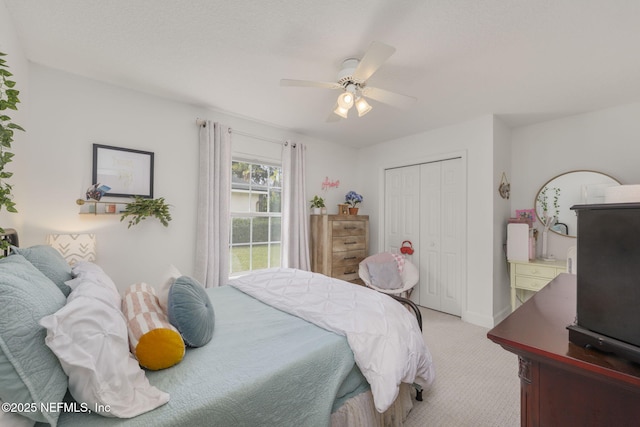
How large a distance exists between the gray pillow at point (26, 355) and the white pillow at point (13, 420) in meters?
0.02

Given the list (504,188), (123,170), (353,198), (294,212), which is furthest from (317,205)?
(504,188)

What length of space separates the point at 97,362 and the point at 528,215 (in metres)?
4.28

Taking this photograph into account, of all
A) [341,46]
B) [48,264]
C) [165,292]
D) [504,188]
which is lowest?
[165,292]

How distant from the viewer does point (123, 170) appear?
2.60 m

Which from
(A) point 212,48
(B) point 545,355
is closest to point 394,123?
(A) point 212,48

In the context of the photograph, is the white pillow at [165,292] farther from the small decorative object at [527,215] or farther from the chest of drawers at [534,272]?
the small decorative object at [527,215]

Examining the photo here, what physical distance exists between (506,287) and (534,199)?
3.88 feet

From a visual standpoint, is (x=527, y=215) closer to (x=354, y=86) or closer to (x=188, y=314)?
(x=354, y=86)

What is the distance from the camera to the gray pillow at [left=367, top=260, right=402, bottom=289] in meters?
3.56

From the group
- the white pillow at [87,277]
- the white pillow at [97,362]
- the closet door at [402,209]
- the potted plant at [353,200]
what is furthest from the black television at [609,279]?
the potted plant at [353,200]

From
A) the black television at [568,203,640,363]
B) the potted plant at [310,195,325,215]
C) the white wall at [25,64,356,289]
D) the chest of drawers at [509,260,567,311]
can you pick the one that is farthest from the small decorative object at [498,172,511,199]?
A: the white wall at [25,64,356,289]

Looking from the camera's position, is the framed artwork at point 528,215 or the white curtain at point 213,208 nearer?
the white curtain at point 213,208

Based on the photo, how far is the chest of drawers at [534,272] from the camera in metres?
2.89

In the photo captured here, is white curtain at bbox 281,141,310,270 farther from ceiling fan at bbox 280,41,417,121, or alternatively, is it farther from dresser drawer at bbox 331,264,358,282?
ceiling fan at bbox 280,41,417,121
